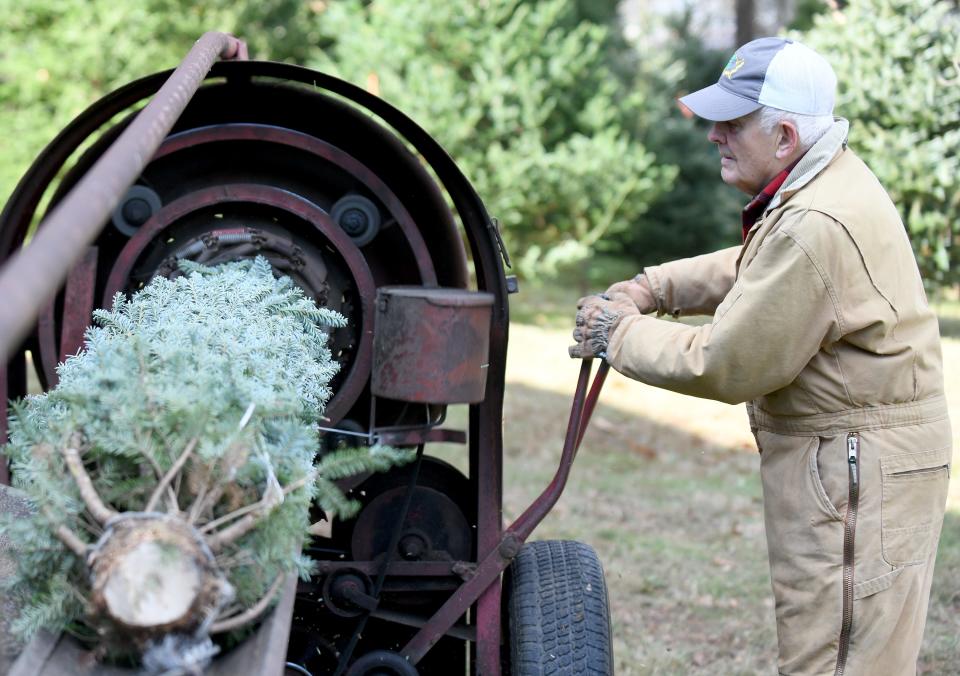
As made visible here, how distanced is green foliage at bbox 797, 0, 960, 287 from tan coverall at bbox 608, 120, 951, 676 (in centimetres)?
661

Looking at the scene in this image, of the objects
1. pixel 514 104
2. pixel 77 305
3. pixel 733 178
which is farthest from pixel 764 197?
pixel 514 104

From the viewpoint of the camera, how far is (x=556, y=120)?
1108 cm

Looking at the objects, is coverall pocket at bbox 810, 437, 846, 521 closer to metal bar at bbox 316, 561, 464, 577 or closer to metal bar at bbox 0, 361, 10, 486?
metal bar at bbox 316, 561, 464, 577

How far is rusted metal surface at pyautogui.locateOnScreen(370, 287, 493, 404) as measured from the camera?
2488 mm

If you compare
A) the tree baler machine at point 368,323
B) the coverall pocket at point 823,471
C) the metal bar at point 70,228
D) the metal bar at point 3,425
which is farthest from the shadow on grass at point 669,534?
the metal bar at point 70,228

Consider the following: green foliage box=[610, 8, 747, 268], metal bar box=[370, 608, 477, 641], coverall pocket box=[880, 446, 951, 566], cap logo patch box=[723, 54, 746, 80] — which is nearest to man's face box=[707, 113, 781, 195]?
cap logo patch box=[723, 54, 746, 80]

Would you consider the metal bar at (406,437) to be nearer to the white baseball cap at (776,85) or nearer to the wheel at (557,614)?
the wheel at (557,614)

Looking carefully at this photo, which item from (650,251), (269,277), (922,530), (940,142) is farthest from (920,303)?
(650,251)

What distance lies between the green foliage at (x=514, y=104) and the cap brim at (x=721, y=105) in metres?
7.57

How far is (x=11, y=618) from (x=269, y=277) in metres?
1.13

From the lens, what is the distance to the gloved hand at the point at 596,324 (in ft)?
9.04

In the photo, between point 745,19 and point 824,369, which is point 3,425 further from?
point 745,19

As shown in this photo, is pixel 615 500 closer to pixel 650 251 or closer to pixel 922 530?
pixel 922 530

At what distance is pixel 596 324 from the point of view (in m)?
2.77
